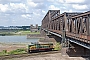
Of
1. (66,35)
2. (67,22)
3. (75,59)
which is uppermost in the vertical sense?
(67,22)

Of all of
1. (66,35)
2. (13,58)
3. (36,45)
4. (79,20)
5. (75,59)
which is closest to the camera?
(79,20)

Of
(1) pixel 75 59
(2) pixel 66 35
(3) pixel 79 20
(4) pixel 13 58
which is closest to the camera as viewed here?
(3) pixel 79 20

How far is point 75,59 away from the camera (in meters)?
38.2

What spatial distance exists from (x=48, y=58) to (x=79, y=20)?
1021 centimetres

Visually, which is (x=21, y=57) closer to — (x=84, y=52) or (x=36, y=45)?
(x=36, y=45)

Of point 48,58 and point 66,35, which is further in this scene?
point 66,35

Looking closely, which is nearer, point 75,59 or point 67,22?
point 75,59

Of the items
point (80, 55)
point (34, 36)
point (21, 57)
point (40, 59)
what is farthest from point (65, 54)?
point (34, 36)

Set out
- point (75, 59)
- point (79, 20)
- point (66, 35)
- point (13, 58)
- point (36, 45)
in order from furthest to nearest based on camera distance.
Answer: point (36, 45), point (66, 35), point (13, 58), point (75, 59), point (79, 20)

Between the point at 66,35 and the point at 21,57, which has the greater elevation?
the point at 66,35

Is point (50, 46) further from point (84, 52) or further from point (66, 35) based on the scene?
point (84, 52)

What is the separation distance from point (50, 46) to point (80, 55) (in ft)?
37.3

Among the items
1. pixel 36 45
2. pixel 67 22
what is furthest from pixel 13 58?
pixel 67 22

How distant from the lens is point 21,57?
41.5 m
